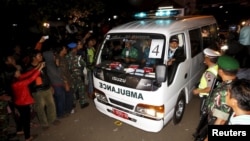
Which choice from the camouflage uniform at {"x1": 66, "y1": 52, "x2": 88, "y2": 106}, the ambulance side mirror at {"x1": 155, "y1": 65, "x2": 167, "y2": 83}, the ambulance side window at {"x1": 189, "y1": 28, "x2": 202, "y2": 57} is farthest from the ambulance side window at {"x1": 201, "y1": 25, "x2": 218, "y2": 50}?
the camouflage uniform at {"x1": 66, "y1": 52, "x2": 88, "y2": 106}

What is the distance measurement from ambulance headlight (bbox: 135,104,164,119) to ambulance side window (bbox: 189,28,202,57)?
1854mm

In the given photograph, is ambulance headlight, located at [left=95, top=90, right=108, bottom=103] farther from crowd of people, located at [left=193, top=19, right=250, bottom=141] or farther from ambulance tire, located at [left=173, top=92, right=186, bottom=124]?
crowd of people, located at [left=193, top=19, right=250, bottom=141]

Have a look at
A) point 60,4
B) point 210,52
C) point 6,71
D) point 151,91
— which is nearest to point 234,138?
point 151,91

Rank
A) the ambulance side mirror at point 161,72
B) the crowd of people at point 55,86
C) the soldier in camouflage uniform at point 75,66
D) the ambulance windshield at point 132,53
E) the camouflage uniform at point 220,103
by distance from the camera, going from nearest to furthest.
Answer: the camouflage uniform at point 220,103 → the crowd of people at point 55,86 → the ambulance side mirror at point 161,72 → the ambulance windshield at point 132,53 → the soldier in camouflage uniform at point 75,66

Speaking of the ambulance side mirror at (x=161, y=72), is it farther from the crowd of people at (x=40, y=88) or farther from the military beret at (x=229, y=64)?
the crowd of people at (x=40, y=88)

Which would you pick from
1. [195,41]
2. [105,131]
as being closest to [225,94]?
[195,41]

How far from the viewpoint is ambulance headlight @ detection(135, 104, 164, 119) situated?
370 cm

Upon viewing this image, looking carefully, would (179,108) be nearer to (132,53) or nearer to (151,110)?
(151,110)

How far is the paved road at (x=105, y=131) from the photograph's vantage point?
4.40 meters

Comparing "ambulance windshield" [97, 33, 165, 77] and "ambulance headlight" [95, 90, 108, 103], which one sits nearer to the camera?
"ambulance windshield" [97, 33, 165, 77]

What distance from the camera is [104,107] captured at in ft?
14.8

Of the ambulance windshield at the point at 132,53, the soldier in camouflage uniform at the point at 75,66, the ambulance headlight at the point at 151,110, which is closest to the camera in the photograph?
the ambulance headlight at the point at 151,110

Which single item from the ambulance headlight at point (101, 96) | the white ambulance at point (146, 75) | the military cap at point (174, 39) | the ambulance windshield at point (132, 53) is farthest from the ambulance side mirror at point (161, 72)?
the ambulance headlight at point (101, 96)

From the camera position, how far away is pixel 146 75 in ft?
12.4
